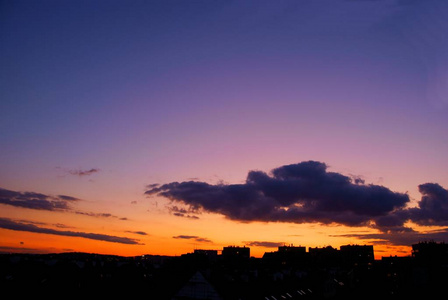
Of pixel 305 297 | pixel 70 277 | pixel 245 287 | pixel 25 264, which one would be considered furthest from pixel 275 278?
pixel 25 264

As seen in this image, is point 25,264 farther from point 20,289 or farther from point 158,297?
point 158,297

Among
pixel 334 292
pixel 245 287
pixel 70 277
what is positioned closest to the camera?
pixel 245 287

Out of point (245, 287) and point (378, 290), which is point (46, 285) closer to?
point (245, 287)

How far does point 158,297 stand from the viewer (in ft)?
197

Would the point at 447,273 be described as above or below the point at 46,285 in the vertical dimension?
above

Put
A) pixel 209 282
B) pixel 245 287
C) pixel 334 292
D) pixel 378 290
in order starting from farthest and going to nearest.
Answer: pixel 378 290
pixel 334 292
pixel 245 287
pixel 209 282

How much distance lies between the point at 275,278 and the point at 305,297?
21.5ft

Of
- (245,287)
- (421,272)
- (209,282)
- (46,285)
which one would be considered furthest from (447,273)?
(46,285)

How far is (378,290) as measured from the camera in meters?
97.9

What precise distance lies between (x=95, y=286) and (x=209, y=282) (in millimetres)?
31802

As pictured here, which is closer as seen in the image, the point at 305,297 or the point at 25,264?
the point at 305,297

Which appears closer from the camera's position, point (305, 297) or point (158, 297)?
point (158, 297)

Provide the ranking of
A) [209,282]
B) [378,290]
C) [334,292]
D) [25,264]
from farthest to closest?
1. [378,290]
2. [334,292]
3. [25,264]
4. [209,282]

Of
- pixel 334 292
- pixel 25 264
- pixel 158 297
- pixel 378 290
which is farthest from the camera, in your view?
pixel 378 290
